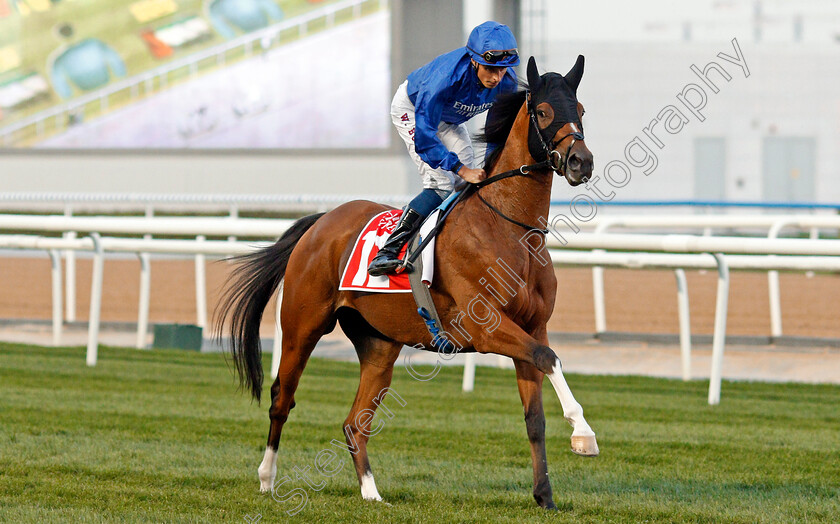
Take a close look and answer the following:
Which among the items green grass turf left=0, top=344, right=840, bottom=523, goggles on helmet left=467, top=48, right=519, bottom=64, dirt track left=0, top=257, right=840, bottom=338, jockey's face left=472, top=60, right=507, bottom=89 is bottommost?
green grass turf left=0, top=344, right=840, bottom=523

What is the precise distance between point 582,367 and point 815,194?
21408 millimetres

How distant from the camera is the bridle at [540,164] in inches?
148

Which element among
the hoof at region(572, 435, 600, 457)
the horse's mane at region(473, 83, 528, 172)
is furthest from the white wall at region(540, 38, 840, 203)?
the hoof at region(572, 435, 600, 457)

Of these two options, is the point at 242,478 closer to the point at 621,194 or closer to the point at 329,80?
the point at 329,80

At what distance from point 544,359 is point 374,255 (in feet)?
3.40

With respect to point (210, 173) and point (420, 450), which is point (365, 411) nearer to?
point (420, 450)

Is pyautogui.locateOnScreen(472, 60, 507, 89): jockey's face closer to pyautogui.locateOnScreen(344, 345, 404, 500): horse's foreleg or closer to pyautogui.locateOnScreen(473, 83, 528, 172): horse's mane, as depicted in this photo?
pyautogui.locateOnScreen(473, 83, 528, 172): horse's mane

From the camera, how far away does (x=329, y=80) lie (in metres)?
20.3

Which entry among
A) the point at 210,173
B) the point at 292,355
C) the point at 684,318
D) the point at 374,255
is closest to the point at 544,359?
the point at 374,255

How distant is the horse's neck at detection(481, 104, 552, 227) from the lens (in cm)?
403

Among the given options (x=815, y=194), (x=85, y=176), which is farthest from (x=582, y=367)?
(x=815, y=194)

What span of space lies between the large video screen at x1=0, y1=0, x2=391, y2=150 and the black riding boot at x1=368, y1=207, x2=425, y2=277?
52.1 feet

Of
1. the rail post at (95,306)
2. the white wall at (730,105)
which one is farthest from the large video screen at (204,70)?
the rail post at (95,306)

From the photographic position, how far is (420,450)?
5184 mm
